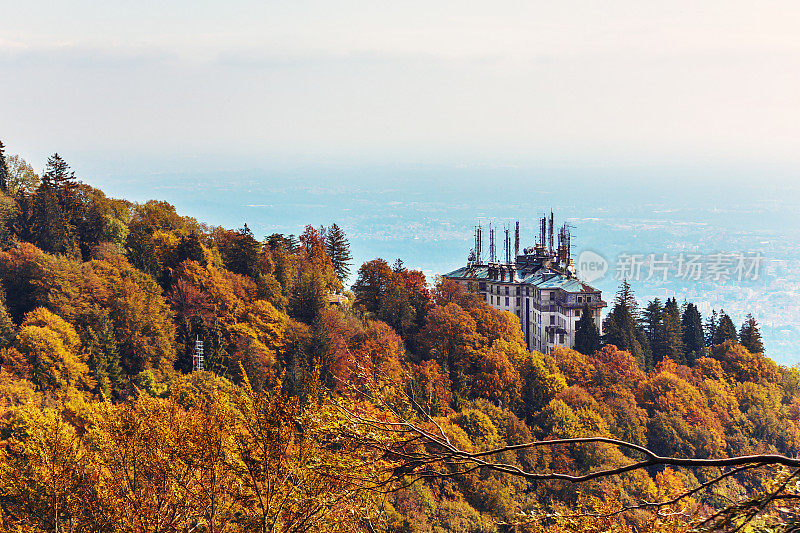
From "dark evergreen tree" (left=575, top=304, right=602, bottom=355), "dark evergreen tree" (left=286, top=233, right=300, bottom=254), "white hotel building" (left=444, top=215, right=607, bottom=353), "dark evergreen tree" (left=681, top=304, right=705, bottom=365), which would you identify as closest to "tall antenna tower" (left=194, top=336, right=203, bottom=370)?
"dark evergreen tree" (left=286, top=233, right=300, bottom=254)

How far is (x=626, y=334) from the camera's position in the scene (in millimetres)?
66312

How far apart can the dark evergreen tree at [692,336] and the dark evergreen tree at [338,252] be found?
29135 mm

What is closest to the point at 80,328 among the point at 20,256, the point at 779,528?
the point at 20,256

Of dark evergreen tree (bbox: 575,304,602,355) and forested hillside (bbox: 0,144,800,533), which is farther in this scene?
dark evergreen tree (bbox: 575,304,602,355)

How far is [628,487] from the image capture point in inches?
2047

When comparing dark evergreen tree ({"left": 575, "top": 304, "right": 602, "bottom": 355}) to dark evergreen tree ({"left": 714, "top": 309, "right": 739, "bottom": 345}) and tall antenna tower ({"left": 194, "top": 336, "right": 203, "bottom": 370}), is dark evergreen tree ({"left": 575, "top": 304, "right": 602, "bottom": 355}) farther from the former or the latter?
tall antenna tower ({"left": 194, "top": 336, "right": 203, "bottom": 370})

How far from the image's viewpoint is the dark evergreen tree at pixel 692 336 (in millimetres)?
70312

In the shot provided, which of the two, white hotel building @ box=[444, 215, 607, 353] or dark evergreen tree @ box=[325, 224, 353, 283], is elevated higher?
dark evergreen tree @ box=[325, 224, 353, 283]

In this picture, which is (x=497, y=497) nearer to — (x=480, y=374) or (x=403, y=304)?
(x=480, y=374)

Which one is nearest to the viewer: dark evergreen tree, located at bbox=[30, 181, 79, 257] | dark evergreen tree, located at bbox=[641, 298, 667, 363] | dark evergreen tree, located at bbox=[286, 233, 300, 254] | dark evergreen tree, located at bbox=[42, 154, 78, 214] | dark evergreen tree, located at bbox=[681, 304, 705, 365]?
dark evergreen tree, located at bbox=[30, 181, 79, 257]

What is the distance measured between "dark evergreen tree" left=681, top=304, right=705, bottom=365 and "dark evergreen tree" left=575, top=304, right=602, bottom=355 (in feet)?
27.0

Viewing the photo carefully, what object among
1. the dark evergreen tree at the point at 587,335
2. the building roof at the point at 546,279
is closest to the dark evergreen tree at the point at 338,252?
the building roof at the point at 546,279

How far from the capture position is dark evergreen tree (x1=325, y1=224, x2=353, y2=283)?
224 feet

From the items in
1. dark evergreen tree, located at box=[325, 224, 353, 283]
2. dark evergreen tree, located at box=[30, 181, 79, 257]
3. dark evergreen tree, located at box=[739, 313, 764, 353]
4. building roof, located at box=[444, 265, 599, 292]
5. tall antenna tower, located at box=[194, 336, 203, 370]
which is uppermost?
dark evergreen tree, located at box=[30, 181, 79, 257]
